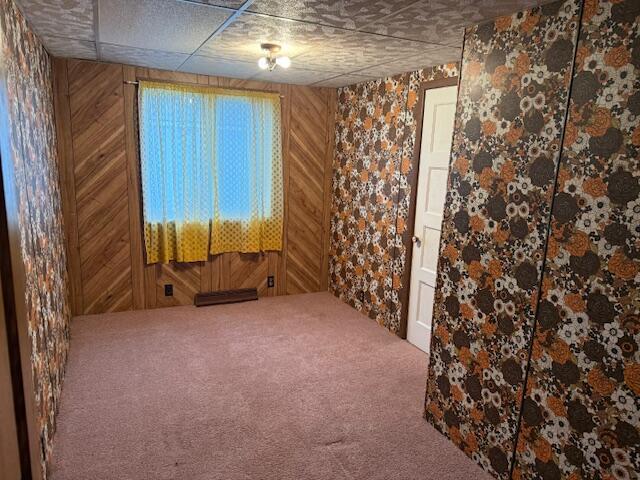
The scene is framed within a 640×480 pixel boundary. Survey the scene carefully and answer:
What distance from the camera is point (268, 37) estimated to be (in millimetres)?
2631

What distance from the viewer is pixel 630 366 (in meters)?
1.59

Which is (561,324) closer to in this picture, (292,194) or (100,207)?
(292,194)

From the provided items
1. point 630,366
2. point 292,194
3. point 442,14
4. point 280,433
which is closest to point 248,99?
point 292,194

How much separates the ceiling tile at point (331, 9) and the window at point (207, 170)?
6.97 feet

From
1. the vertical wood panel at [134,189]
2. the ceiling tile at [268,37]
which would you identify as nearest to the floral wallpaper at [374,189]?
the ceiling tile at [268,37]

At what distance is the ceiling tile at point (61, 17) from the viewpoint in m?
2.17

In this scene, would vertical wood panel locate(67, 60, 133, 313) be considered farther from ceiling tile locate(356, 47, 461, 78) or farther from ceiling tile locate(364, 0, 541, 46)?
ceiling tile locate(364, 0, 541, 46)

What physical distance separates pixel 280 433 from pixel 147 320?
6.88 feet

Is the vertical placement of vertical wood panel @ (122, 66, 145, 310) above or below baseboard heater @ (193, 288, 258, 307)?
above

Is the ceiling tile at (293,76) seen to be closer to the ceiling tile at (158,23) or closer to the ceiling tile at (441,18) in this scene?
the ceiling tile at (158,23)

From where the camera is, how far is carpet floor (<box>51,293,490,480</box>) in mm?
2275

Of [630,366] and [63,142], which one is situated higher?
[63,142]

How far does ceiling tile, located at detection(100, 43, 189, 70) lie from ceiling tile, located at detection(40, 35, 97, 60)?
0.27 feet

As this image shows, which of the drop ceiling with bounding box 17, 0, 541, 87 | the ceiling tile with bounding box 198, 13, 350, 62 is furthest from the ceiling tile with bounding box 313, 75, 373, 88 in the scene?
the ceiling tile with bounding box 198, 13, 350, 62
